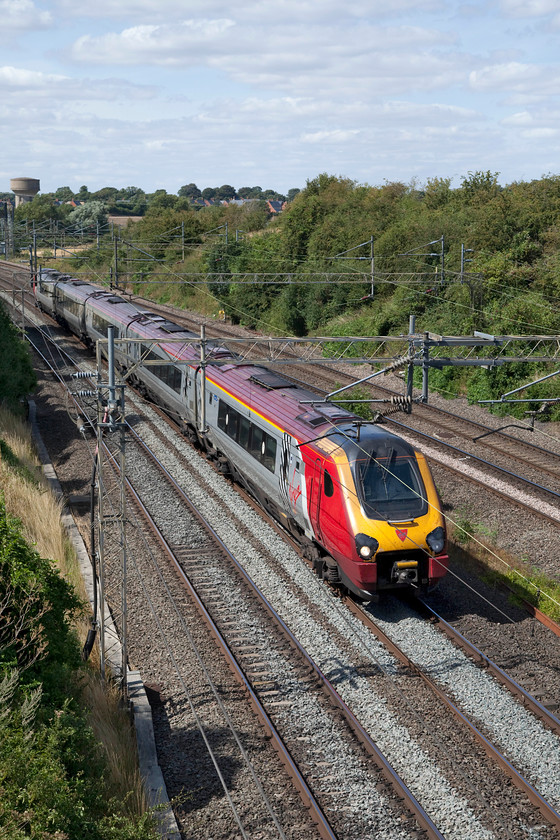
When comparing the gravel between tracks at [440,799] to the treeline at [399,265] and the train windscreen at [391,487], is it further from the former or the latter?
the treeline at [399,265]

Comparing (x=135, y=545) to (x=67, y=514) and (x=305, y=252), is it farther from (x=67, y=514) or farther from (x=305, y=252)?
(x=305, y=252)

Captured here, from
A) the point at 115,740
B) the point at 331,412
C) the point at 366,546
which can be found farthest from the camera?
the point at 331,412

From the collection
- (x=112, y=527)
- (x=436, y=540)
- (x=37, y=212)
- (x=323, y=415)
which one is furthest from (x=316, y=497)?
(x=37, y=212)

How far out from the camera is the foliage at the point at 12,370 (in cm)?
2491

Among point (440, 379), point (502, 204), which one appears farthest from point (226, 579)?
point (502, 204)

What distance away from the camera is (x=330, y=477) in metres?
13.2

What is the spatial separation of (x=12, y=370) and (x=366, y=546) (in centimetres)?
1668

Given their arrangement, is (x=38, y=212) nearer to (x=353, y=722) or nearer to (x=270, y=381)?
(x=270, y=381)

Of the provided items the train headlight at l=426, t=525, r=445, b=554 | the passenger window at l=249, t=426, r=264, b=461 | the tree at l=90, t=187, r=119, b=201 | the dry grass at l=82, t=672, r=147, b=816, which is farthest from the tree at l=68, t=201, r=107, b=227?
the dry grass at l=82, t=672, r=147, b=816

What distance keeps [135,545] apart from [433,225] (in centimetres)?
3295

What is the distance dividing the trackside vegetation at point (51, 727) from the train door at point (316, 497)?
13.5 feet

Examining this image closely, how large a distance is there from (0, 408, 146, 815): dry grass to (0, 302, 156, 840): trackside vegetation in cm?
2

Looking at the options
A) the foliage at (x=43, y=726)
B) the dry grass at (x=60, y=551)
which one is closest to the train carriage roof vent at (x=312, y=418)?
the dry grass at (x=60, y=551)

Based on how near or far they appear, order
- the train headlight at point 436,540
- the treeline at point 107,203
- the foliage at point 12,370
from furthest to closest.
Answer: the treeline at point 107,203 < the foliage at point 12,370 < the train headlight at point 436,540
